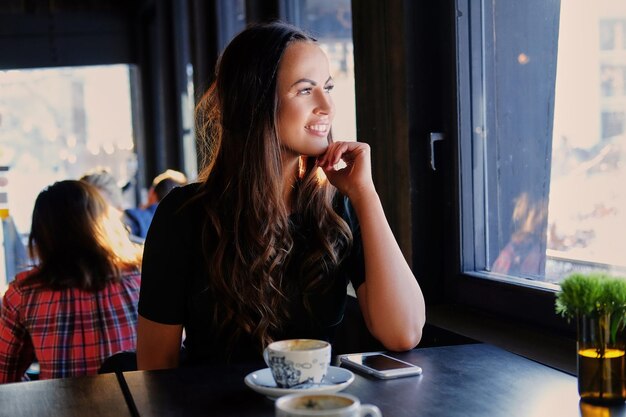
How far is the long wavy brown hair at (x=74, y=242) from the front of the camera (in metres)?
2.42

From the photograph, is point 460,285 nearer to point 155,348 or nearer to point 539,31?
point 539,31

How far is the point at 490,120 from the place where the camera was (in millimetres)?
2293

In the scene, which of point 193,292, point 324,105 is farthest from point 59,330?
point 324,105

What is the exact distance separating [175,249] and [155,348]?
0.22 m

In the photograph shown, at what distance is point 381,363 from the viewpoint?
4.83 ft

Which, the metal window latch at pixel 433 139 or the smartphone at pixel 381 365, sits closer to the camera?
the smartphone at pixel 381 365

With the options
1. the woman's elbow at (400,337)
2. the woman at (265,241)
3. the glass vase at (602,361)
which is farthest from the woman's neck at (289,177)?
the glass vase at (602,361)

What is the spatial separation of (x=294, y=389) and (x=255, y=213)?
67 cm

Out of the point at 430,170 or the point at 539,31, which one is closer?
the point at 539,31

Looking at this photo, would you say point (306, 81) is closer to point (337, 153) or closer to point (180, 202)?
point (337, 153)

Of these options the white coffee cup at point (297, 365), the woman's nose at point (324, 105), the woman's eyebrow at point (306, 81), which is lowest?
the white coffee cup at point (297, 365)

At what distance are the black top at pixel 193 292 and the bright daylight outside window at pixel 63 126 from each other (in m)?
5.55

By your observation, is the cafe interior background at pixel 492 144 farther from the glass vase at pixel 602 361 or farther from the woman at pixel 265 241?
the glass vase at pixel 602 361

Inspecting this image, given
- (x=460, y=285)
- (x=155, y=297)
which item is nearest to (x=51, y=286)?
(x=155, y=297)
